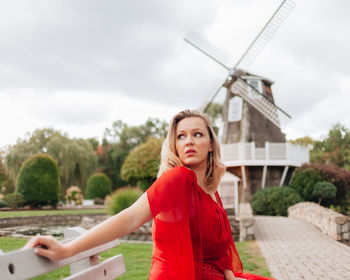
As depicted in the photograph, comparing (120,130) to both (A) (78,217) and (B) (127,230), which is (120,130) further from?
(B) (127,230)

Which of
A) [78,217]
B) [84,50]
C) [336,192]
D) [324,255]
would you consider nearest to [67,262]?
[324,255]

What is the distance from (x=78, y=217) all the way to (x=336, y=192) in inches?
533

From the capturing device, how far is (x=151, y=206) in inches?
58.2

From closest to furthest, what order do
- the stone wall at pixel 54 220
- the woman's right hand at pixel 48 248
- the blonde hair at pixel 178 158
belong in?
the woman's right hand at pixel 48 248 < the blonde hair at pixel 178 158 < the stone wall at pixel 54 220

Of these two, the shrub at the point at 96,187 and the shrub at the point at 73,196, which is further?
the shrub at the point at 96,187

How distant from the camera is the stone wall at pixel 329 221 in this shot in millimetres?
9336

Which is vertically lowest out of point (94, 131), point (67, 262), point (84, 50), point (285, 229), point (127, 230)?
point (285, 229)

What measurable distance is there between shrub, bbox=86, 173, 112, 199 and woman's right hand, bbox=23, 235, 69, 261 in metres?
28.9

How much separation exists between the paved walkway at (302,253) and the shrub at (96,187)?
791 inches

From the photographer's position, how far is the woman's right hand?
1201 mm

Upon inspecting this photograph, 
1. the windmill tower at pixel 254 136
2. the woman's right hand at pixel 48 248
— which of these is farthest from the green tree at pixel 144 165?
the woman's right hand at pixel 48 248

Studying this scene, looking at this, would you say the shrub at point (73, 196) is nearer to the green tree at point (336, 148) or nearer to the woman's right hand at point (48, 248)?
the green tree at point (336, 148)

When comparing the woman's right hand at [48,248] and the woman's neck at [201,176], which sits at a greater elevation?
the woman's neck at [201,176]

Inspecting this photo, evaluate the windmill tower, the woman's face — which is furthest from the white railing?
the woman's face
